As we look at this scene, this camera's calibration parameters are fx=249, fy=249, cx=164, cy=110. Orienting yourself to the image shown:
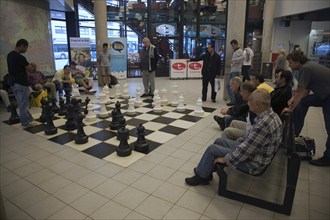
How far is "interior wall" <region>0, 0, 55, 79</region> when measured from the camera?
607 cm

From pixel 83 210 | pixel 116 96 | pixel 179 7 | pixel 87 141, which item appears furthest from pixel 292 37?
pixel 83 210

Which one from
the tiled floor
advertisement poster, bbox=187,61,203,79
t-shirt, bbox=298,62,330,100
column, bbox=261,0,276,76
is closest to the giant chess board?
the tiled floor

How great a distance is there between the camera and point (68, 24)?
403 inches

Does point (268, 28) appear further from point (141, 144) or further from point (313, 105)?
point (141, 144)

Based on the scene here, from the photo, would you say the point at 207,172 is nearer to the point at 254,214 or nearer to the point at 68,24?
the point at 254,214

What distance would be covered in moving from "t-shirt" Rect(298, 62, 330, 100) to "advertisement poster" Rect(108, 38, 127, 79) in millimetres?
7578

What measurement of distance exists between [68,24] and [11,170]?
8761 mm

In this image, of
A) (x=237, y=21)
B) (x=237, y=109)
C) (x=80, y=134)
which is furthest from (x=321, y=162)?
(x=237, y=21)

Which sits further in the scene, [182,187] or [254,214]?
[182,187]

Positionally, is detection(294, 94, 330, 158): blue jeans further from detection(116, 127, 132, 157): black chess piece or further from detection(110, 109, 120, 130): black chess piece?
detection(110, 109, 120, 130): black chess piece

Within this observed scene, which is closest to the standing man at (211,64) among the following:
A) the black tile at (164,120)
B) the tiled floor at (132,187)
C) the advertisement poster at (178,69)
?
the black tile at (164,120)

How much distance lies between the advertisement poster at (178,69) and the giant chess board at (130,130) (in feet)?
15.7

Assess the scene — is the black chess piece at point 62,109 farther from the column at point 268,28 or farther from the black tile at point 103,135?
the column at point 268,28

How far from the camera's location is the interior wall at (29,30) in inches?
239
